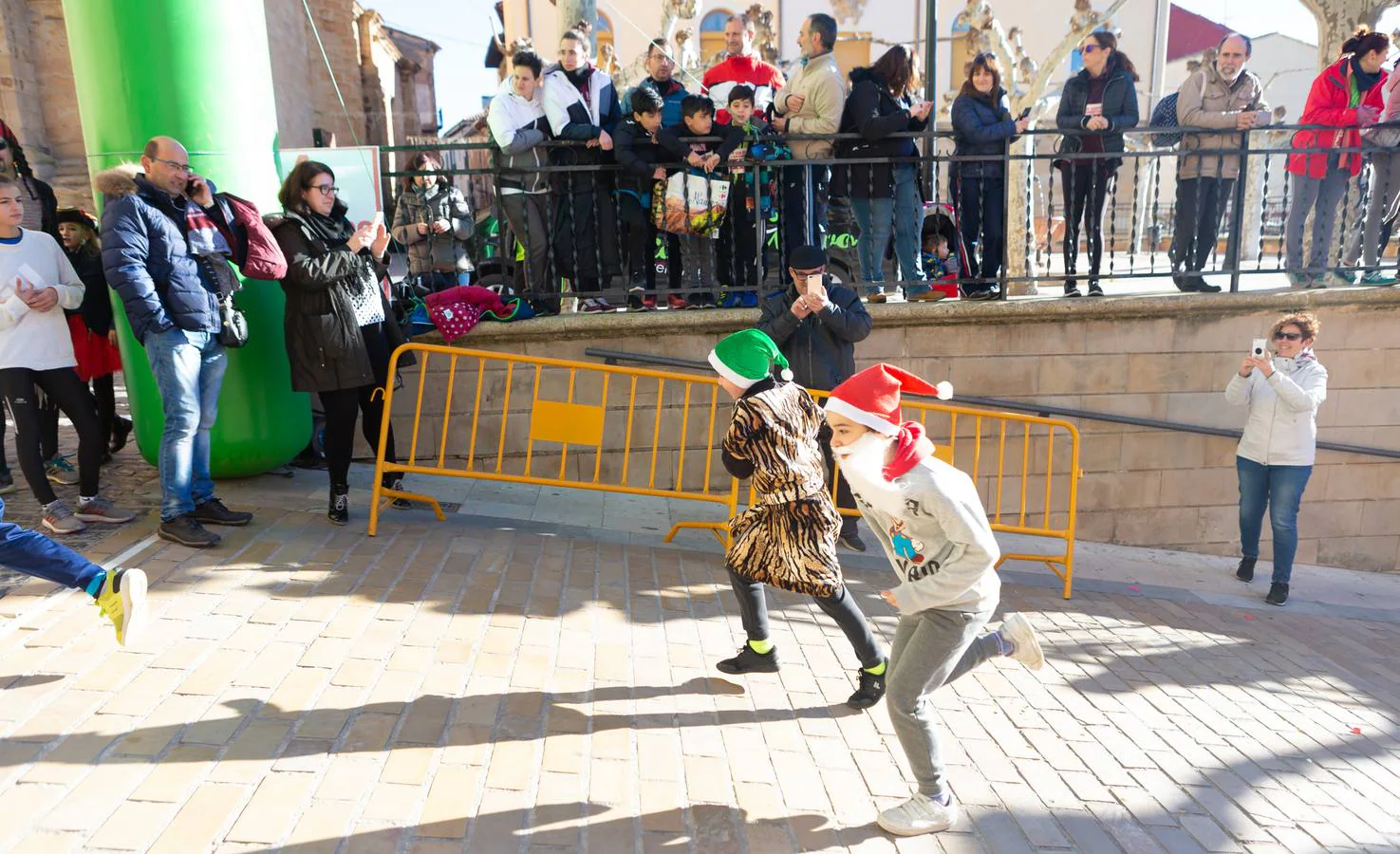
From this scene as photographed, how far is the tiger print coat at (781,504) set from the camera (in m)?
3.88

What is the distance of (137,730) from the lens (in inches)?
133

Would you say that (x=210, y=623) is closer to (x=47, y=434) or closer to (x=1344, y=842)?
(x=47, y=434)

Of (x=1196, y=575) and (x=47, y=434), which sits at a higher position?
(x=47, y=434)

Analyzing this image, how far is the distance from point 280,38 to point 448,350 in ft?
40.8

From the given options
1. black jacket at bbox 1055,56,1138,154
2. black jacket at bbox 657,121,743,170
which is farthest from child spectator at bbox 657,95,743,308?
black jacket at bbox 1055,56,1138,154

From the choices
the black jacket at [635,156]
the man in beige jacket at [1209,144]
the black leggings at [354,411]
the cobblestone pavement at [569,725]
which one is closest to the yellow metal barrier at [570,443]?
the black leggings at [354,411]

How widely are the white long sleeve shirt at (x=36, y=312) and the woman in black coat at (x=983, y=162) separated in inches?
235

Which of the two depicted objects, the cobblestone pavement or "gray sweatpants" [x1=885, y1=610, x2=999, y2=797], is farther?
"gray sweatpants" [x1=885, y1=610, x2=999, y2=797]

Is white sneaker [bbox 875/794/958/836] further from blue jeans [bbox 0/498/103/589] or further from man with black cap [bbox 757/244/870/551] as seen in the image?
blue jeans [bbox 0/498/103/589]

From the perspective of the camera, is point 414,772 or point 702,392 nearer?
→ point 414,772

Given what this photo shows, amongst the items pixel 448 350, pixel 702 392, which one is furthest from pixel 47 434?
pixel 702 392

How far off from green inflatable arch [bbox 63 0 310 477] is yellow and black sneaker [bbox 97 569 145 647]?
7.49ft

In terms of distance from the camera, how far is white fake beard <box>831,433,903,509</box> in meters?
3.19

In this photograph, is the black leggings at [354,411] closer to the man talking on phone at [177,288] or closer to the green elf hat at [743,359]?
the man talking on phone at [177,288]
